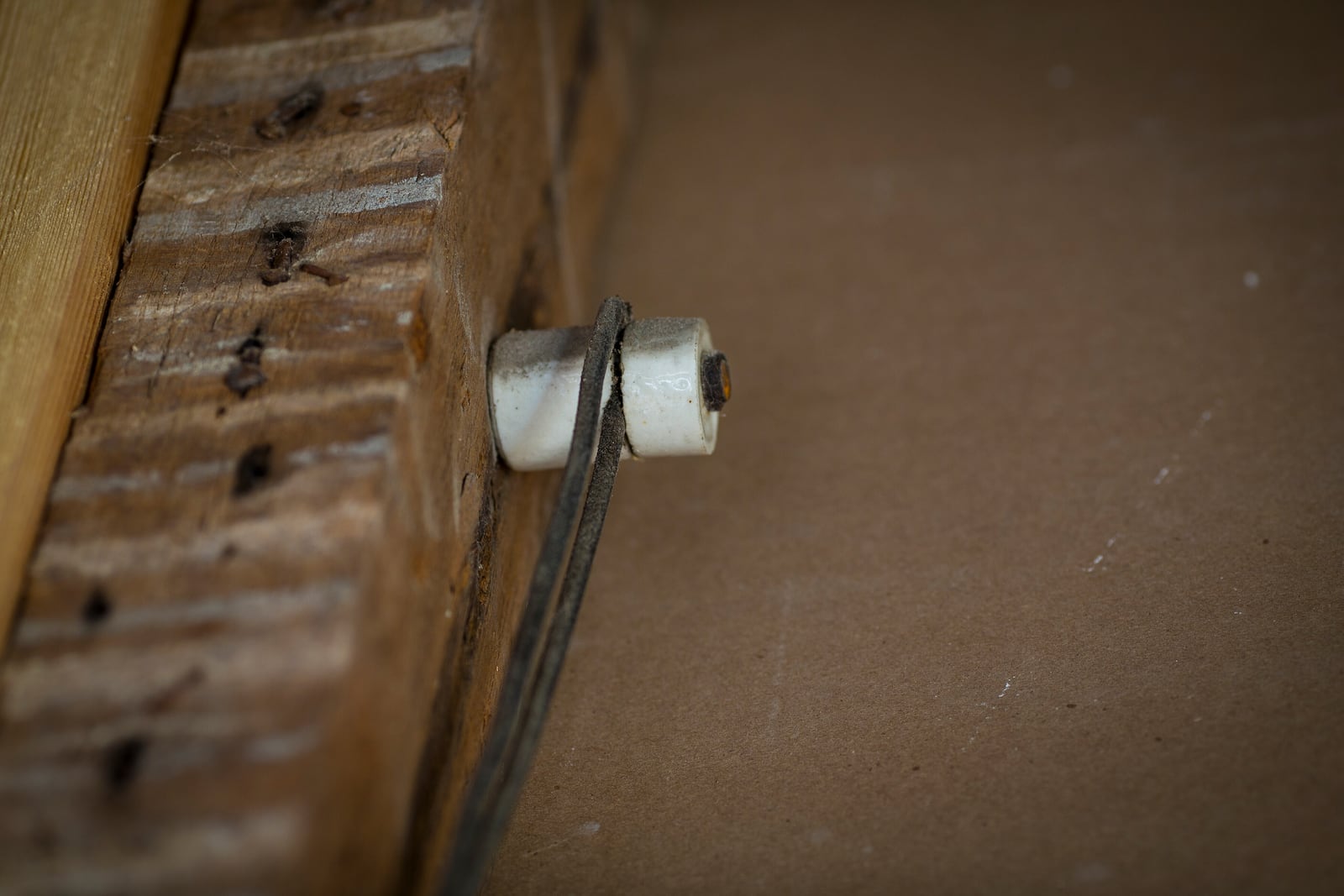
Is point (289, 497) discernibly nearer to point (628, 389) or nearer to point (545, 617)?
point (545, 617)

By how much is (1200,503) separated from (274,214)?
109 centimetres

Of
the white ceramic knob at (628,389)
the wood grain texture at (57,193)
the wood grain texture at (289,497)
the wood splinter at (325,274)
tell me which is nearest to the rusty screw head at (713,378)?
the white ceramic knob at (628,389)

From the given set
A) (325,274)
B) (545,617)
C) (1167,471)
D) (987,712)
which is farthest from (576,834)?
(1167,471)

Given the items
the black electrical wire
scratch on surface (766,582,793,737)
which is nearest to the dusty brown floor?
scratch on surface (766,582,793,737)

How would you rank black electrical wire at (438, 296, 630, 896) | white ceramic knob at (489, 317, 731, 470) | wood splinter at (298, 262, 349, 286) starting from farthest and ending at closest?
1. white ceramic knob at (489, 317, 731, 470)
2. wood splinter at (298, 262, 349, 286)
3. black electrical wire at (438, 296, 630, 896)

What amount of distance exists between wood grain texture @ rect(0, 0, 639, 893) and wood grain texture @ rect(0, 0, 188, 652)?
1.1 inches

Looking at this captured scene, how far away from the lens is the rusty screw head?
1135 mm

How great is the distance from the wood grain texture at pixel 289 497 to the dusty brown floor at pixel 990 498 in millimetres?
226

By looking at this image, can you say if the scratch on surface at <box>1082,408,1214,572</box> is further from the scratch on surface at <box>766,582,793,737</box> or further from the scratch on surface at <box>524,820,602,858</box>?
the scratch on surface at <box>524,820,602,858</box>

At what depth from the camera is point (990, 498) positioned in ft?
4.33

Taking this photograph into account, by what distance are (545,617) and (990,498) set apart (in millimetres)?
610

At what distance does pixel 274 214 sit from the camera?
43.0 inches

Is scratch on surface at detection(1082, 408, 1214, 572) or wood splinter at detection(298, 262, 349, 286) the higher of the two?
wood splinter at detection(298, 262, 349, 286)

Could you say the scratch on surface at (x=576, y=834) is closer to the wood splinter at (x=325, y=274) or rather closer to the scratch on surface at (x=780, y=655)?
the scratch on surface at (x=780, y=655)
